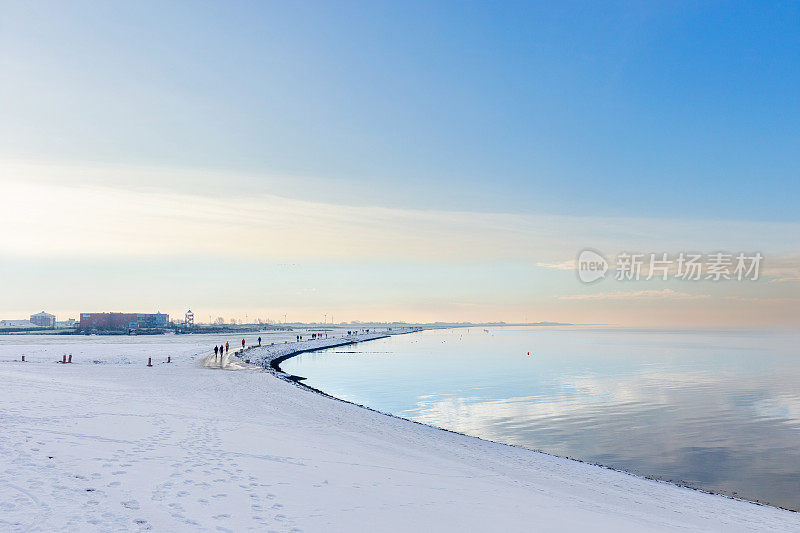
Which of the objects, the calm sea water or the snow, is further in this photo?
the calm sea water

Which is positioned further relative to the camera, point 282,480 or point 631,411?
point 631,411

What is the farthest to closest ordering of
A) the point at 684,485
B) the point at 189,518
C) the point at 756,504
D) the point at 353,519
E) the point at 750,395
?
1. the point at 750,395
2. the point at 684,485
3. the point at 756,504
4. the point at 353,519
5. the point at 189,518

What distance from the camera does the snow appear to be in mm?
9781

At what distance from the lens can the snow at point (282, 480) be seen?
9781 mm

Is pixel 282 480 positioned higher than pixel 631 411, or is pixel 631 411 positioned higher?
pixel 282 480

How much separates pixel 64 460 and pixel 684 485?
21.7 meters

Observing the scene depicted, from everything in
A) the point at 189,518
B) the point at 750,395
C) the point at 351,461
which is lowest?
the point at 750,395

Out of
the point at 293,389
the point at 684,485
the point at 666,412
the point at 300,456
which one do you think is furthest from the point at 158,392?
the point at 666,412

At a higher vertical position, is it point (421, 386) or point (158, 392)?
point (158, 392)

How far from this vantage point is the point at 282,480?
1267cm

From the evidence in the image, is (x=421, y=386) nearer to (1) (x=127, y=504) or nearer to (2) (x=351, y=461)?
(2) (x=351, y=461)

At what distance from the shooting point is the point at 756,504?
17938 mm

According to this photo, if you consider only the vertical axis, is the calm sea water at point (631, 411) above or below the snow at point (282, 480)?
below

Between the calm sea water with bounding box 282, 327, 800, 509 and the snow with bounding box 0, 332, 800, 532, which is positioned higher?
the snow with bounding box 0, 332, 800, 532
